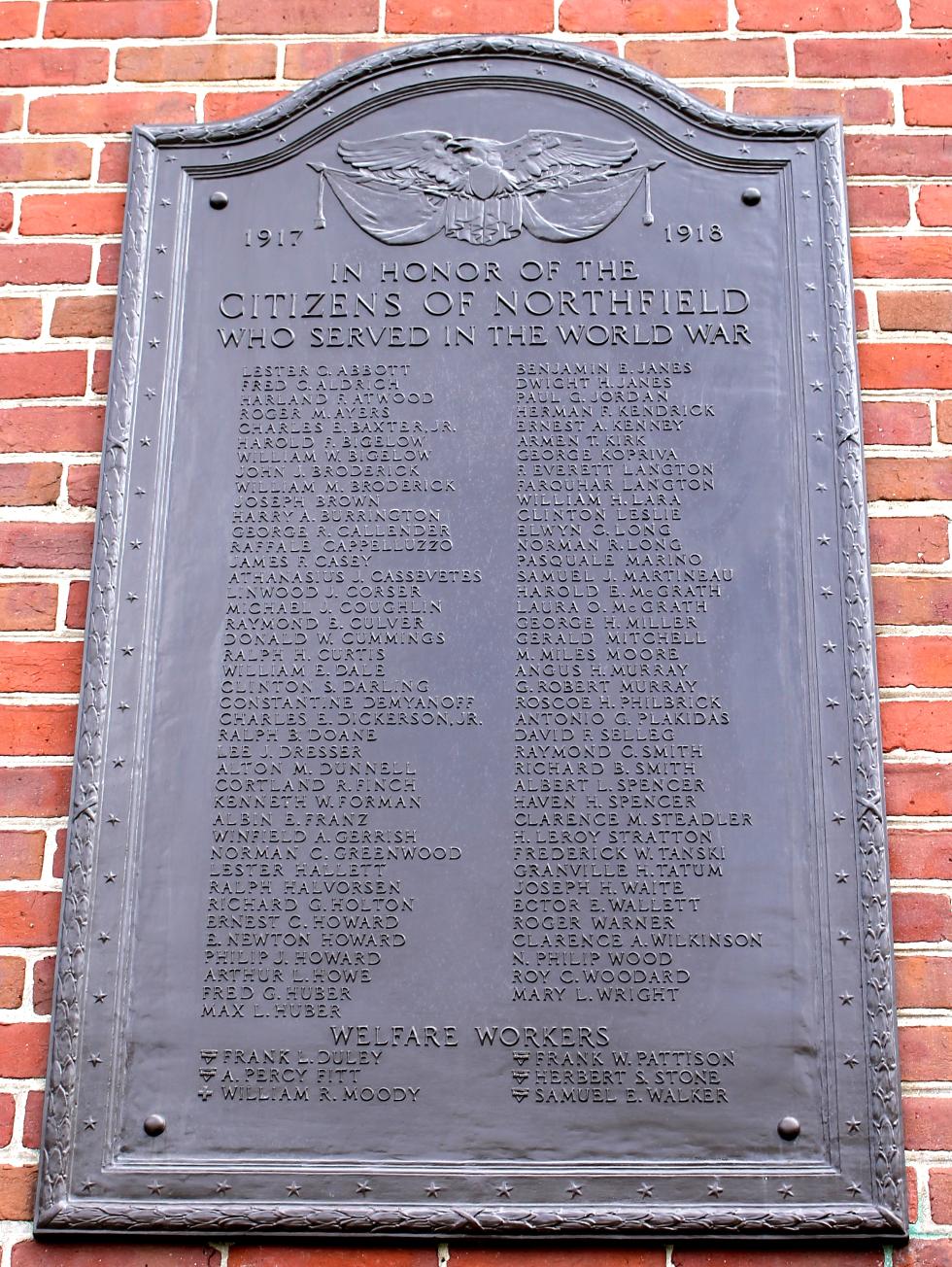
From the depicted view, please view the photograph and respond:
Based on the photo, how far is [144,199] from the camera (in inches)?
140

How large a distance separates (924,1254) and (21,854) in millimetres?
1972

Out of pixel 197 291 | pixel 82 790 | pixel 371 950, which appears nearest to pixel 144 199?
pixel 197 291

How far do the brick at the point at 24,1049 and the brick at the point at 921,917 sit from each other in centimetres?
Answer: 174

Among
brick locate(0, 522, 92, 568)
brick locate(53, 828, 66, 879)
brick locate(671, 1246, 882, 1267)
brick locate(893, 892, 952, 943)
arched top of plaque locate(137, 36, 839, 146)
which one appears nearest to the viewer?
brick locate(671, 1246, 882, 1267)

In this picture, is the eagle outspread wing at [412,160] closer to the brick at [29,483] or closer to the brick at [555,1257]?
the brick at [29,483]

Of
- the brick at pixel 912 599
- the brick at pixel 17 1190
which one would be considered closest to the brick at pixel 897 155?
the brick at pixel 912 599

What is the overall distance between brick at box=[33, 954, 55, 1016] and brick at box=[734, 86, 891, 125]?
2531 millimetres

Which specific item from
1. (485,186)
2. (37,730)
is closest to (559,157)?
(485,186)

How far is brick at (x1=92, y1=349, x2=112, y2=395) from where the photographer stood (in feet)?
11.4

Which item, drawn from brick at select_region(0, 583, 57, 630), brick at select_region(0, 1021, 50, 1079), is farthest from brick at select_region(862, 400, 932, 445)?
brick at select_region(0, 1021, 50, 1079)

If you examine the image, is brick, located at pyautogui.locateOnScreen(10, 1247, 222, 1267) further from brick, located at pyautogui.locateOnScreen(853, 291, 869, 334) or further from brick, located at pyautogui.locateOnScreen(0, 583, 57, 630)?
brick, located at pyautogui.locateOnScreen(853, 291, 869, 334)

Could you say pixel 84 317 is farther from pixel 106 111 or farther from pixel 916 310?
pixel 916 310

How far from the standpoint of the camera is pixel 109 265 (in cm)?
358

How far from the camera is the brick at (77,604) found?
3.31 meters
